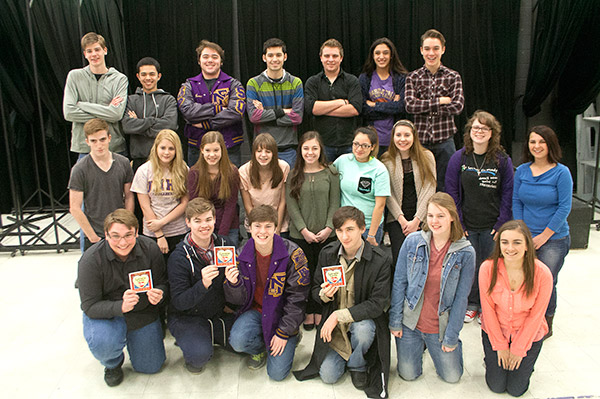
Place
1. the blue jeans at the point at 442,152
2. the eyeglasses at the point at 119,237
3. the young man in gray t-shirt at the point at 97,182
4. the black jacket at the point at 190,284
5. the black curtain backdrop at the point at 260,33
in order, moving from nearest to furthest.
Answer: the eyeglasses at the point at 119,237, the black jacket at the point at 190,284, the young man in gray t-shirt at the point at 97,182, the blue jeans at the point at 442,152, the black curtain backdrop at the point at 260,33

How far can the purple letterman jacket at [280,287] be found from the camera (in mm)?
3283

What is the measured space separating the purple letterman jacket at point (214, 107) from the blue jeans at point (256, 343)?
1.68m

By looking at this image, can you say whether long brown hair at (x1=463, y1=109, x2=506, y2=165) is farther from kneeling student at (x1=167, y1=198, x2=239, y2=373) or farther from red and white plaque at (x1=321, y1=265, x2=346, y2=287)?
kneeling student at (x1=167, y1=198, x2=239, y2=373)

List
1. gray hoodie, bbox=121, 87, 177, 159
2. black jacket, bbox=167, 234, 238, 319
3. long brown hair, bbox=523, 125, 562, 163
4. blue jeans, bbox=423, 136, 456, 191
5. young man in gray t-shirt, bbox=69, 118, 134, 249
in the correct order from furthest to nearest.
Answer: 1. blue jeans, bbox=423, 136, 456, 191
2. gray hoodie, bbox=121, 87, 177, 159
3. young man in gray t-shirt, bbox=69, 118, 134, 249
4. long brown hair, bbox=523, 125, 562, 163
5. black jacket, bbox=167, 234, 238, 319

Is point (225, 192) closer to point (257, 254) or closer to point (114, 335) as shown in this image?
point (257, 254)

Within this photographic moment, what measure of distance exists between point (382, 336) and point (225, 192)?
4.75ft

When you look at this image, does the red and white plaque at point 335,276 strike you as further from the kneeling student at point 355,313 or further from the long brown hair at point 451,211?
the long brown hair at point 451,211

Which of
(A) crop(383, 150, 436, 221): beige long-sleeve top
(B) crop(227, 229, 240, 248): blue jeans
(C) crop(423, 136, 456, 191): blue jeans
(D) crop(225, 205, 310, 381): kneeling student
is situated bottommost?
(D) crop(225, 205, 310, 381): kneeling student

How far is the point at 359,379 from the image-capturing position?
3.19 meters

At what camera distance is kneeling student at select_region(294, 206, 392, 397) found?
315cm

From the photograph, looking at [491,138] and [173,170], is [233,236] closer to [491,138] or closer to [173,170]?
[173,170]

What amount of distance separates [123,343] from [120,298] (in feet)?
0.89

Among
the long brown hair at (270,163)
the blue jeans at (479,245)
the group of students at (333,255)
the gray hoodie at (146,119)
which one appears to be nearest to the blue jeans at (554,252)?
the group of students at (333,255)

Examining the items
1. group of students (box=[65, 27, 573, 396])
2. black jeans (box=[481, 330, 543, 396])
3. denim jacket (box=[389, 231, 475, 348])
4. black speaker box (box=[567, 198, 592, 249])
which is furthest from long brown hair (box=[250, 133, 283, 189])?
black speaker box (box=[567, 198, 592, 249])
